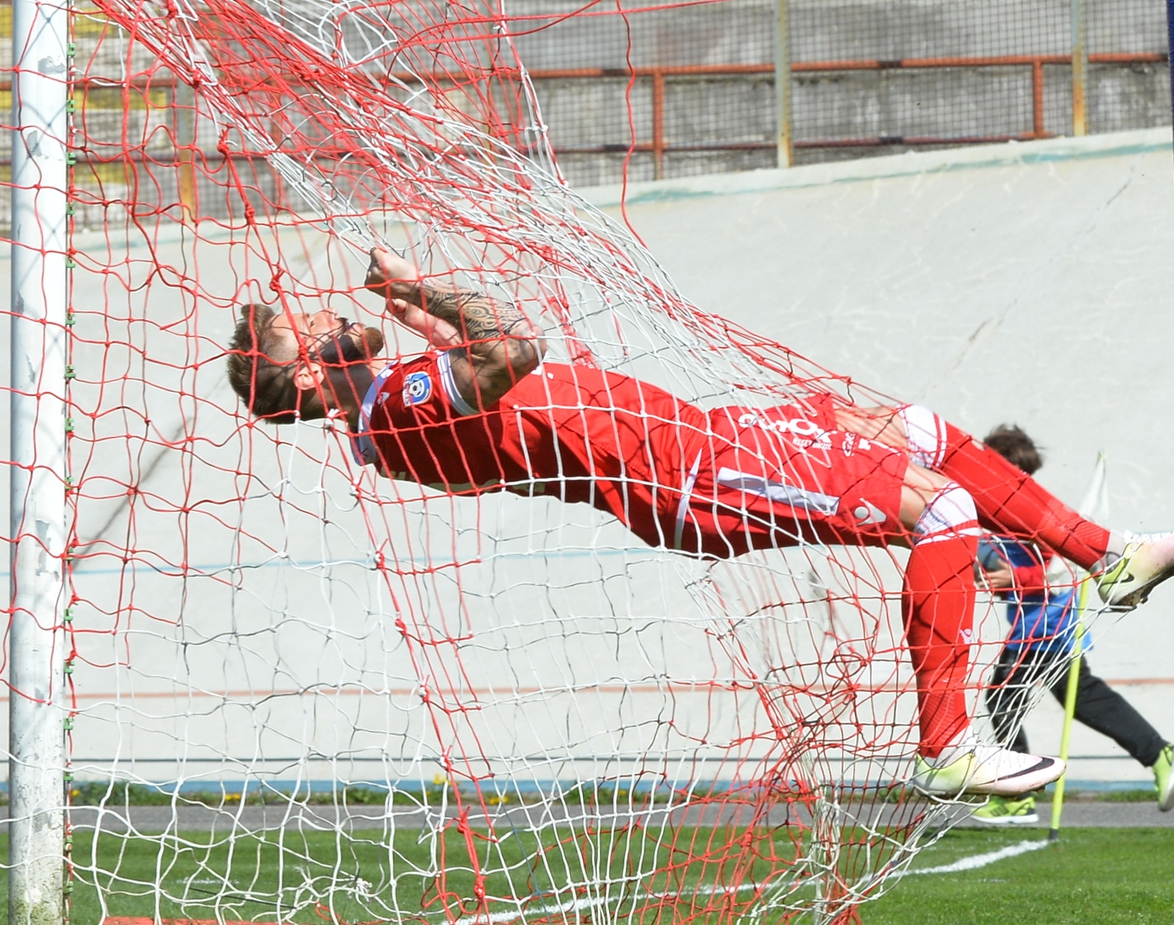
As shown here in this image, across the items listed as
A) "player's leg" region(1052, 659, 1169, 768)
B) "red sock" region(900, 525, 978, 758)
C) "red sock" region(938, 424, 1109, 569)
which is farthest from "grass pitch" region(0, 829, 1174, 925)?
"red sock" region(938, 424, 1109, 569)

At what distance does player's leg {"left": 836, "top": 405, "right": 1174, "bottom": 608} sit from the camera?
14.5 ft

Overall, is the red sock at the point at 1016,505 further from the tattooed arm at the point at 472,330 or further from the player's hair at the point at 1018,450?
the player's hair at the point at 1018,450

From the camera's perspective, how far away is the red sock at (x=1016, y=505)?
4.51 m

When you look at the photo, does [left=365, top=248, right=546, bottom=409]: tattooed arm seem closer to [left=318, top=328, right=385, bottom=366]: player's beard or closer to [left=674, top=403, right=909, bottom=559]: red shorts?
[left=318, top=328, right=385, bottom=366]: player's beard

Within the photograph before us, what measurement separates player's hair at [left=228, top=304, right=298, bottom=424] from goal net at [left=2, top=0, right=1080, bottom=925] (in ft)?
0.40

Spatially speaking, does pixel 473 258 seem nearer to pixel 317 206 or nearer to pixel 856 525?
pixel 317 206

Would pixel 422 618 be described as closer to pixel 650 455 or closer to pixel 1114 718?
pixel 650 455

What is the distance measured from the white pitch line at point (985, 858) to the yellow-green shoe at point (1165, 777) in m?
0.61

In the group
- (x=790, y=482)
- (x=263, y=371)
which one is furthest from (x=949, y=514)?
(x=263, y=371)

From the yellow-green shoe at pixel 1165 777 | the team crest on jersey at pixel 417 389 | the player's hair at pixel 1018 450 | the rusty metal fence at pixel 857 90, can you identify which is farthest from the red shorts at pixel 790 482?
the rusty metal fence at pixel 857 90

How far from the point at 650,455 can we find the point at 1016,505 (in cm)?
110

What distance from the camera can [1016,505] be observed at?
4535mm

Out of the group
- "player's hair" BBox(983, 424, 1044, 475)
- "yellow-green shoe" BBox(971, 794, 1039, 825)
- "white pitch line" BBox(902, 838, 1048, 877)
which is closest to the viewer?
"white pitch line" BBox(902, 838, 1048, 877)

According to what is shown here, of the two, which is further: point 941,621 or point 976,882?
point 976,882
